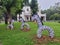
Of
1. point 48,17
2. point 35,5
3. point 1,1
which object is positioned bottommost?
point 48,17

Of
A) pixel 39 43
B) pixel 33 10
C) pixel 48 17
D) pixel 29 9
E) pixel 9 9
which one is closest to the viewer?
pixel 39 43

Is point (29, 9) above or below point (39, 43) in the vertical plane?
below

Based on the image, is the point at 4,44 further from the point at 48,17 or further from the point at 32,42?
the point at 48,17

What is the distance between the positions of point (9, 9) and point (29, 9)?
40.5 metres

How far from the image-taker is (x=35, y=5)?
2975 inches

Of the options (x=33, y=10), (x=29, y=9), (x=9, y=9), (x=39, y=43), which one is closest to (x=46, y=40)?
(x=39, y=43)

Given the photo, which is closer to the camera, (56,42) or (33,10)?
(56,42)

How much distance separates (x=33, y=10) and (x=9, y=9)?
34852 mm

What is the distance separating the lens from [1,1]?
1302 inches

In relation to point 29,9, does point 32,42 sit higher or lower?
higher

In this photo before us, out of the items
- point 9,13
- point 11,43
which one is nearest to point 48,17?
point 9,13

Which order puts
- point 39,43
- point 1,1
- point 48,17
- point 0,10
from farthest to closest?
point 48,17 → point 0,10 → point 1,1 → point 39,43

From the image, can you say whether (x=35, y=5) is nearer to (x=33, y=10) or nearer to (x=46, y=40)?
(x=33, y=10)

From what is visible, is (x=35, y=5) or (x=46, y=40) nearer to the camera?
(x=46, y=40)
